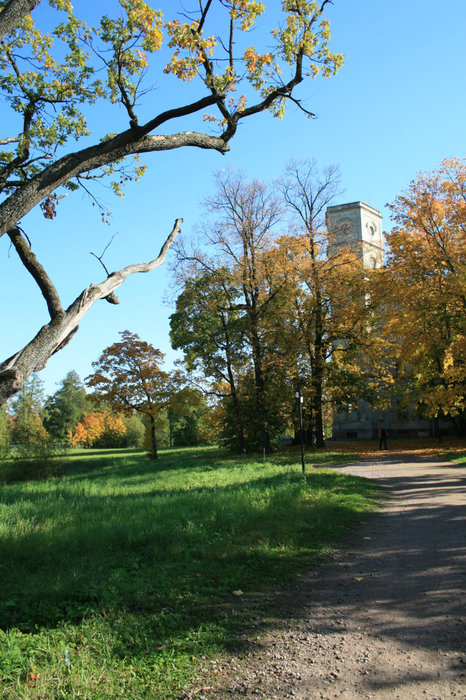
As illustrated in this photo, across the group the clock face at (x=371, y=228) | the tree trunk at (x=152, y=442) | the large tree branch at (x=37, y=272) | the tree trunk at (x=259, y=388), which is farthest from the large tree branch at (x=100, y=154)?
the clock face at (x=371, y=228)

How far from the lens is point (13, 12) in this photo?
14.8 feet

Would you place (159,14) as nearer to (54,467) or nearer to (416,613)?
(416,613)

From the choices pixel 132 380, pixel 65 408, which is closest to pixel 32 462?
pixel 132 380

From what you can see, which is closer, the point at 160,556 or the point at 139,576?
the point at 139,576

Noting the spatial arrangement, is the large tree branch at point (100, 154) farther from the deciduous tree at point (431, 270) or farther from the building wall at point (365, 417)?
the building wall at point (365, 417)

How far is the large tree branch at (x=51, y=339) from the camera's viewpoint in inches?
160

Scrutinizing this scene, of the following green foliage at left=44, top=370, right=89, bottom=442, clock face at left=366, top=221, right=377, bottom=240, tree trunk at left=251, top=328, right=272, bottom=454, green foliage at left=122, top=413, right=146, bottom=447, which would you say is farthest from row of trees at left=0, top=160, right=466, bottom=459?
green foliage at left=44, top=370, right=89, bottom=442

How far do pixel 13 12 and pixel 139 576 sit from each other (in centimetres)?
582

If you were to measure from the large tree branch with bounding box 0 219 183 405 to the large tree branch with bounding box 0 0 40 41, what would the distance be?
244cm

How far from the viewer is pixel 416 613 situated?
14.6 ft

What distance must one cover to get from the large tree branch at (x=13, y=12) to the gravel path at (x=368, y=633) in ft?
18.7

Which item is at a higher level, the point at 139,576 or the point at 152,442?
the point at 152,442

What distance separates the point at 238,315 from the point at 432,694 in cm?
2820

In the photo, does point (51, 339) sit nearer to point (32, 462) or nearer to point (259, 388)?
point (32, 462)
